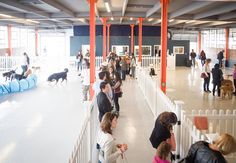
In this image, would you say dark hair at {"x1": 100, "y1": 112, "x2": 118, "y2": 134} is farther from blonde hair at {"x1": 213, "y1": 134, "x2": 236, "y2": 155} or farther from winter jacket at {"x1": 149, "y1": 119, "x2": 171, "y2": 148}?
blonde hair at {"x1": 213, "y1": 134, "x2": 236, "y2": 155}

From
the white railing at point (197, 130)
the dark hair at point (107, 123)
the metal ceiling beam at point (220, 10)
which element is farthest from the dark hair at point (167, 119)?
the metal ceiling beam at point (220, 10)

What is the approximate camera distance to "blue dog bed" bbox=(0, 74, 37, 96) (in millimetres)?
14041

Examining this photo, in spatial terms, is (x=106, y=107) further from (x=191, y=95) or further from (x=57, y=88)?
(x=57, y=88)

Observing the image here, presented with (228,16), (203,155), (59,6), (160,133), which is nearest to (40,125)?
(160,133)

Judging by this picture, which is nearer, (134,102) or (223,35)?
(134,102)

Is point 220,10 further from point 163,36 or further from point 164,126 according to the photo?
point 164,126

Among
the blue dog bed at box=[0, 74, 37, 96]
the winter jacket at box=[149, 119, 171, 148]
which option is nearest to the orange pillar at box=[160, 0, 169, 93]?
the winter jacket at box=[149, 119, 171, 148]

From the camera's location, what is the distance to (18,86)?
14711 mm

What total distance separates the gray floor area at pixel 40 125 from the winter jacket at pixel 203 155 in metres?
3.35

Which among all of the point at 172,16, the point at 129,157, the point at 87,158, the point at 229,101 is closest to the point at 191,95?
the point at 229,101

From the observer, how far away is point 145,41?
30.5 m

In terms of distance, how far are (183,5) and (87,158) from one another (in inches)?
455

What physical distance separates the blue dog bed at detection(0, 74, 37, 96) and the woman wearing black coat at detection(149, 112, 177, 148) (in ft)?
35.0

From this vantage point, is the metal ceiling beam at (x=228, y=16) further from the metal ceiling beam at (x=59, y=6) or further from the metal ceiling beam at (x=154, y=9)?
the metal ceiling beam at (x=59, y=6)
